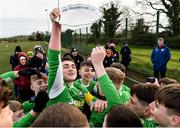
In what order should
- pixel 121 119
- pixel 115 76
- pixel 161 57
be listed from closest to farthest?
pixel 121 119, pixel 115 76, pixel 161 57

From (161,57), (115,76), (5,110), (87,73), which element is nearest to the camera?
(5,110)

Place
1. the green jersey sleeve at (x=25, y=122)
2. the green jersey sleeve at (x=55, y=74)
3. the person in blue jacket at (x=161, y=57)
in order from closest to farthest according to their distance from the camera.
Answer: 1. the green jersey sleeve at (x=25, y=122)
2. the green jersey sleeve at (x=55, y=74)
3. the person in blue jacket at (x=161, y=57)

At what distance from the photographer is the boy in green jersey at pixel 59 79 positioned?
395cm

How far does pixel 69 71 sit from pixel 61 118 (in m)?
2.73

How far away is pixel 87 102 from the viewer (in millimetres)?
4621

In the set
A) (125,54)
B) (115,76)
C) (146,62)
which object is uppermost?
(115,76)

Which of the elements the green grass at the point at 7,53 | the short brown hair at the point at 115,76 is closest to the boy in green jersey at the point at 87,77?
the short brown hair at the point at 115,76

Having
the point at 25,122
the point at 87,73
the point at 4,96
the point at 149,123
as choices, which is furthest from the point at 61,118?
the point at 87,73

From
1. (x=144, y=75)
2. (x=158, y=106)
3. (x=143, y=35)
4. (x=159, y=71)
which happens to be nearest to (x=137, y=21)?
(x=143, y=35)

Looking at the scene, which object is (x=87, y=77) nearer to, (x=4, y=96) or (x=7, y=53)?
(x=4, y=96)

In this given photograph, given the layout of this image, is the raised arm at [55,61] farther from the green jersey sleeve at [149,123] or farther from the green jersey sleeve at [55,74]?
the green jersey sleeve at [149,123]

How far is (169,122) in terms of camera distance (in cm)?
281

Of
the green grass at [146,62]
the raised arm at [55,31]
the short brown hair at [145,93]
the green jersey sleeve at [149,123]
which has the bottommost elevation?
the green grass at [146,62]

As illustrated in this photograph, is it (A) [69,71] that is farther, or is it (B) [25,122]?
(A) [69,71]
